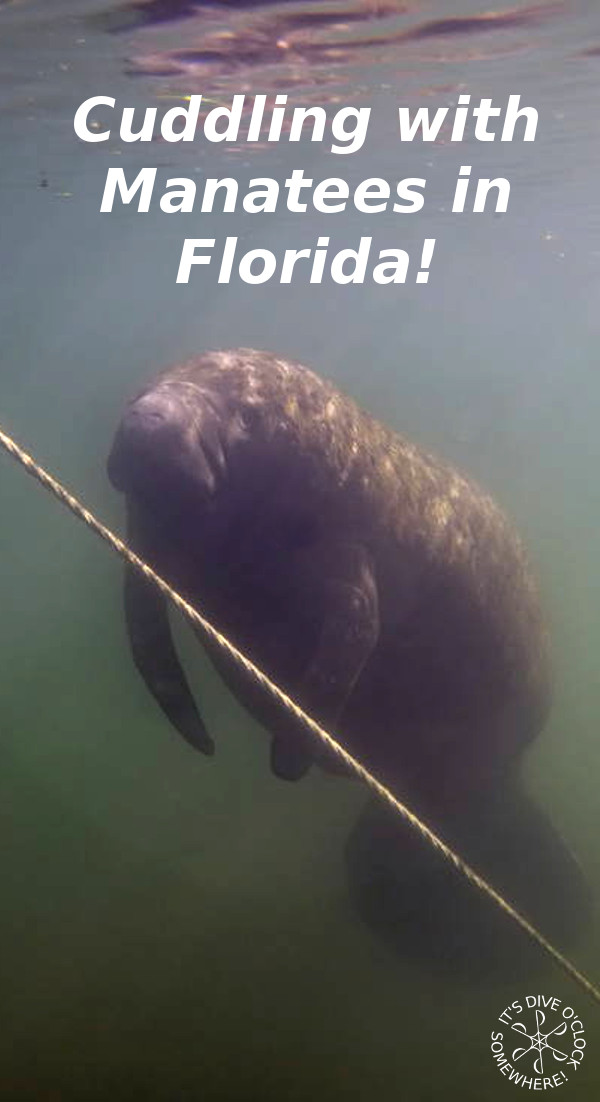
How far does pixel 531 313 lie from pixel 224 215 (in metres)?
54.5

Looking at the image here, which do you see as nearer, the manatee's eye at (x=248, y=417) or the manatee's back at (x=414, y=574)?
the manatee's eye at (x=248, y=417)

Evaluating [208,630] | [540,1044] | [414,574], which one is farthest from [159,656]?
[540,1044]

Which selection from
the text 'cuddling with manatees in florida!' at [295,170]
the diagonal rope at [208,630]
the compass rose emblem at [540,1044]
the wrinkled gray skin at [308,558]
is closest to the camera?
the diagonal rope at [208,630]

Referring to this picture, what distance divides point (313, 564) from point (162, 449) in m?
1.34

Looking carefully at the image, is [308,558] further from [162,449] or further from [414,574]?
[162,449]

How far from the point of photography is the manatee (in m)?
5.23

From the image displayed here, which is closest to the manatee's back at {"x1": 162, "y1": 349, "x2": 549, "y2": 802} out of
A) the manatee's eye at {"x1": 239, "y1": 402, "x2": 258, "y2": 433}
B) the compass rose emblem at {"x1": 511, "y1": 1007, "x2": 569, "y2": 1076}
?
the manatee's eye at {"x1": 239, "y1": 402, "x2": 258, "y2": 433}

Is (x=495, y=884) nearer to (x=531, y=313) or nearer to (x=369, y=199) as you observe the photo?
(x=369, y=199)

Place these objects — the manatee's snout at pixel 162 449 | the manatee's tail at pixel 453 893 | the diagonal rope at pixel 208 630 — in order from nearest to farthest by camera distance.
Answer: the diagonal rope at pixel 208 630, the manatee's snout at pixel 162 449, the manatee's tail at pixel 453 893

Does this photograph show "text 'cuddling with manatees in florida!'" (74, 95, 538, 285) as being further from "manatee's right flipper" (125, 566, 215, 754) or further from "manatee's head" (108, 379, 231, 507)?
"manatee's right flipper" (125, 566, 215, 754)

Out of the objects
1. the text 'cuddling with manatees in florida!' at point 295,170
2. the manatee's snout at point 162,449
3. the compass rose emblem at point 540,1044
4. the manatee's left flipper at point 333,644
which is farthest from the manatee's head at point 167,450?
the text 'cuddling with manatees in florida!' at point 295,170

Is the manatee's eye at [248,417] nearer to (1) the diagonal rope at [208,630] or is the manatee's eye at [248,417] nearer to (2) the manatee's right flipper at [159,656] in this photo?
(2) the manatee's right flipper at [159,656]

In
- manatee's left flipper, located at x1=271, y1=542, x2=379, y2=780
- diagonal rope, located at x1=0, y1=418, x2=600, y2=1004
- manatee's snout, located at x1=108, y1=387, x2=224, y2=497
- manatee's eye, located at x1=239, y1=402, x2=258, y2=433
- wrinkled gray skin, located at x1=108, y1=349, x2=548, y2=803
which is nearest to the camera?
diagonal rope, located at x1=0, y1=418, x2=600, y2=1004

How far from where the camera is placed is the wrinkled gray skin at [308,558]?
205 inches
